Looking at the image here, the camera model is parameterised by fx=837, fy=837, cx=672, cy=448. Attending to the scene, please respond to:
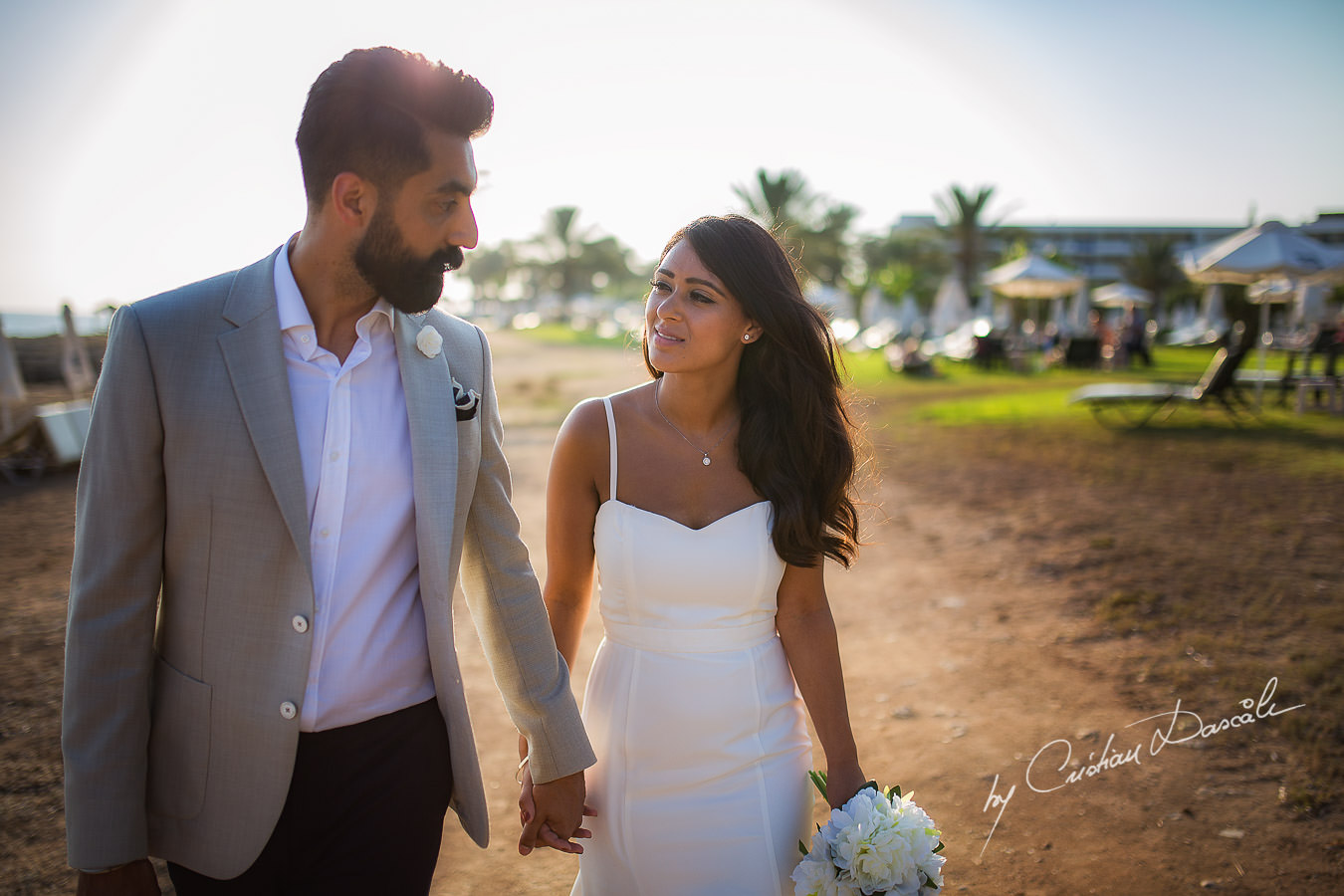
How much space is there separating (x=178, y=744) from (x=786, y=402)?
6.25ft

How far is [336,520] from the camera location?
177cm

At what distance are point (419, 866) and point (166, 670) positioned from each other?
72 centimetres

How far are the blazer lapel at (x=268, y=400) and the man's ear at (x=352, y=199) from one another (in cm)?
26

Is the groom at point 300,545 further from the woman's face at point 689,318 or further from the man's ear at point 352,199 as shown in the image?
the woman's face at point 689,318

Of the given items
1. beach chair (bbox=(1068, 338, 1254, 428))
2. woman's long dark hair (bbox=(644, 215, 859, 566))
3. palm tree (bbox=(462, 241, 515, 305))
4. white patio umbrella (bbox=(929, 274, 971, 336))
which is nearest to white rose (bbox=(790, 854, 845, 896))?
woman's long dark hair (bbox=(644, 215, 859, 566))

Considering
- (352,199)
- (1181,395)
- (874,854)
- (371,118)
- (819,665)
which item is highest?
(371,118)

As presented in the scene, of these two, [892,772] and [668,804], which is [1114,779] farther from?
[668,804]

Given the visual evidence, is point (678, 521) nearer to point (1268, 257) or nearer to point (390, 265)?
point (390, 265)

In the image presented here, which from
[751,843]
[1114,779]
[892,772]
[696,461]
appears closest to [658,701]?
[751,843]

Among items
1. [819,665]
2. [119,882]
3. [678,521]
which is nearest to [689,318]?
[678,521]

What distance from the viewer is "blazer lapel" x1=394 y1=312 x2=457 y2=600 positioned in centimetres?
184

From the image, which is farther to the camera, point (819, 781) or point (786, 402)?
point (786, 402)

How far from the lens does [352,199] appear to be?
1.79 m

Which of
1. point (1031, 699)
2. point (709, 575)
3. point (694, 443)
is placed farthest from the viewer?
point (1031, 699)
